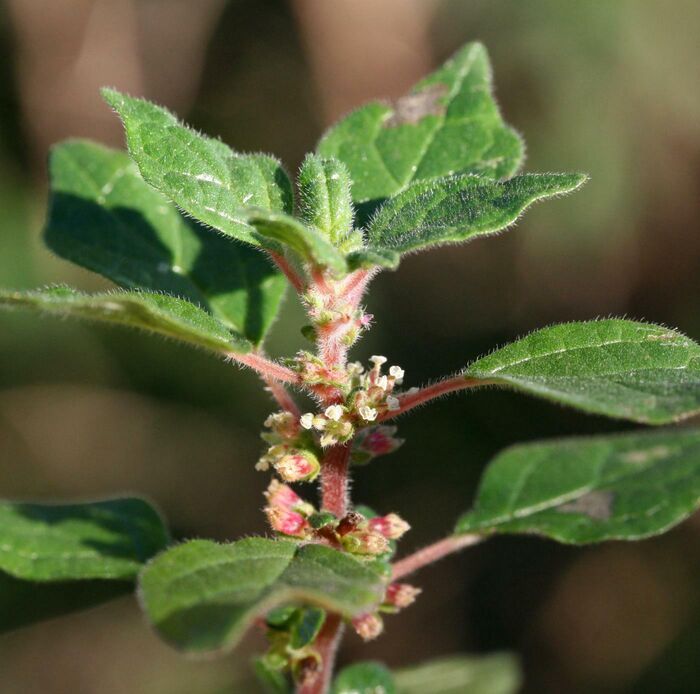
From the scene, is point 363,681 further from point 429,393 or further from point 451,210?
point 451,210

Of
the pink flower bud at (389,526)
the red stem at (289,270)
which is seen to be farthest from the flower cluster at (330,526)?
the red stem at (289,270)

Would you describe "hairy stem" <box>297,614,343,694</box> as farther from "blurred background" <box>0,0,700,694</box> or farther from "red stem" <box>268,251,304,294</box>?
"blurred background" <box>0,0,700,694</box>

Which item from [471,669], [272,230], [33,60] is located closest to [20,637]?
[471,669]

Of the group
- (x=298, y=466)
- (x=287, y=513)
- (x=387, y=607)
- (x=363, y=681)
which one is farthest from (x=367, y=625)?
(x=363, y=681)

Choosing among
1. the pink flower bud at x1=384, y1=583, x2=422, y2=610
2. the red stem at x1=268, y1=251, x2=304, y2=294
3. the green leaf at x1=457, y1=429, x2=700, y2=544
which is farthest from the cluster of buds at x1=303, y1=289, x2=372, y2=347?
the green leaf at x1=457, y1=429, x2=700, y2=544

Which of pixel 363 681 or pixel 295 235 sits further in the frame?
pixel 363 681

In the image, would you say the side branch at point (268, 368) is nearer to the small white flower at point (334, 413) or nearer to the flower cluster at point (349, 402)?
the flower cluster at point (349, 402)

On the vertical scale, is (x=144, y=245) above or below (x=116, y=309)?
below
